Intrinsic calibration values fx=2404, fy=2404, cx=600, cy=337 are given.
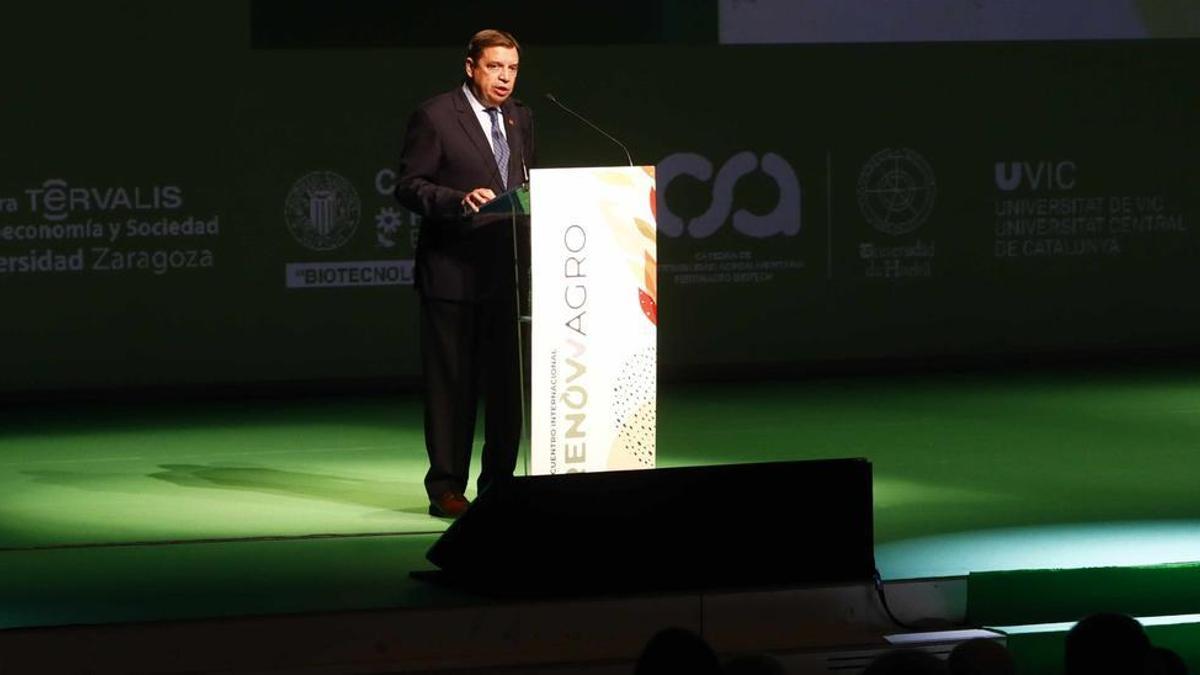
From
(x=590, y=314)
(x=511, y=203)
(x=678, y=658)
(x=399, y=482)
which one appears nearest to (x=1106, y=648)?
(x=678, y=658)

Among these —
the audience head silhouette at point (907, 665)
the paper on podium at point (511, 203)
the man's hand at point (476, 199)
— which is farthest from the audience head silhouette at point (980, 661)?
the man's hand at point (476, 199)

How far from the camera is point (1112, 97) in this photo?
1070cm

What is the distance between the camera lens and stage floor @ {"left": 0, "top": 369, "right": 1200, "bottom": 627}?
5598 millimetres

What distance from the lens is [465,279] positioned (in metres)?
6.36

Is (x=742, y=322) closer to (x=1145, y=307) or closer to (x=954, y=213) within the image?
(x=954, y=213)

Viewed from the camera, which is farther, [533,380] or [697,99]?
[697,99]

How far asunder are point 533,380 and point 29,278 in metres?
4.05

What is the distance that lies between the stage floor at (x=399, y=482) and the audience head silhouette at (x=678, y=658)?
2077mm

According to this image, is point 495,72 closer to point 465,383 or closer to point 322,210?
point 465,383

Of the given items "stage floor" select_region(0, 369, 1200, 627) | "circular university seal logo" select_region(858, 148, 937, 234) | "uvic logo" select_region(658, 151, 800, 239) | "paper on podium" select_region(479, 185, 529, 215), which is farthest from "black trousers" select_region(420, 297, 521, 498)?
"circular university seal logo" select_region(858, 148, 937, 234)

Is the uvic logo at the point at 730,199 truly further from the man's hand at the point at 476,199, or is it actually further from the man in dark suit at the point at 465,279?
the man's hand at the point at 476,199

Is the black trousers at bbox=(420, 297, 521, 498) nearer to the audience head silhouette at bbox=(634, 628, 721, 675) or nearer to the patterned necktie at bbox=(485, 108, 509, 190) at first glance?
the patterned necktie at bbox=(485, 108, 509, 190)

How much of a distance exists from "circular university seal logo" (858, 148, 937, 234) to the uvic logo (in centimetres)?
33

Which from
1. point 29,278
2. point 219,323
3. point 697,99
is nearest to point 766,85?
point 697,99
